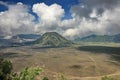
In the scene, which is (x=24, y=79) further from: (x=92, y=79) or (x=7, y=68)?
(x=92, y=79)

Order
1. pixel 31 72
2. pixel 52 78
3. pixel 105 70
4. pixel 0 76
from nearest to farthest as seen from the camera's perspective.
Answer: pixel 31 72, pixel 0 76, pixel 52 78, pixel 105 70

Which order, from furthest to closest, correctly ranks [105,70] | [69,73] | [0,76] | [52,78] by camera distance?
[105,70], [69,73], [52,78], [0,76]

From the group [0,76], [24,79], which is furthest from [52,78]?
[24,79]

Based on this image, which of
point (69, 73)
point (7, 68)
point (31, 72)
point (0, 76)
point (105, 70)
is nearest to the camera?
point (31, 72)

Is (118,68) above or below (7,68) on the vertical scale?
below

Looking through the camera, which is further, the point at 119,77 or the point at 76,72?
the point at 76,72

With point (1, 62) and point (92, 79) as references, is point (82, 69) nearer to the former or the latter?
point (92, 79)

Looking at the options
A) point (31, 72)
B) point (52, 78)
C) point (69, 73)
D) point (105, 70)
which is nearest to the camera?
point (31, 72)

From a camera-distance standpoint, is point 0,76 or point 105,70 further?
point 105,70

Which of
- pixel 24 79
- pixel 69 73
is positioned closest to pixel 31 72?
pixel 24 79
